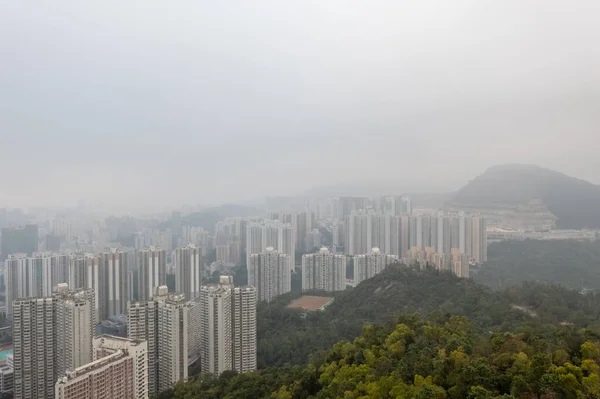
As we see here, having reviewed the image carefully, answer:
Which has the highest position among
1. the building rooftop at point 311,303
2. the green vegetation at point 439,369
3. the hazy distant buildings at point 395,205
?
the hazy distant buildings at point 395,205

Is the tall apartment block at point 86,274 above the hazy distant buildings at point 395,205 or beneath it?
beneath

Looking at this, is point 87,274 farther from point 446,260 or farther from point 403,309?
point 446,260

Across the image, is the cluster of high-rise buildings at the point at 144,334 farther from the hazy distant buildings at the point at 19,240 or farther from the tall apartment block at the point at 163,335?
the hazy distant buildings at the point at 19,240

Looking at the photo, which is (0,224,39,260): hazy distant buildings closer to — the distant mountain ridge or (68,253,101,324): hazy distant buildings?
(68,253,101,324): hazy distant buildings

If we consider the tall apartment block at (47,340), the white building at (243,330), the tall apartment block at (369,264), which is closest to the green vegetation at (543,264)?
the tall apartment block at (369,264)

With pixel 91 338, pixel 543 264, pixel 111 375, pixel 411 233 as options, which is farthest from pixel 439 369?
pixel 411 233

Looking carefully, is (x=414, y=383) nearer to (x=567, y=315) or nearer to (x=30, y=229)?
(x=567, y=315)

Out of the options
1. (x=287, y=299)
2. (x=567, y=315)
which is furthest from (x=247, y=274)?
(x=567, y=315)
